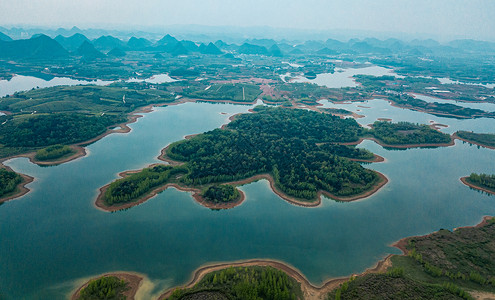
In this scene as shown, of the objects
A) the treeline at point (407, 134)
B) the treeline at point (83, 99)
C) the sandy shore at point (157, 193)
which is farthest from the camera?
the treeline at point (83, 99)

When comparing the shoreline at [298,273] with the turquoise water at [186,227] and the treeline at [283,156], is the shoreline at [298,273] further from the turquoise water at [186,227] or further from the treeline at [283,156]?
the treeline at [283,156]

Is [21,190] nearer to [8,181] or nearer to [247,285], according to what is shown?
[8,181]

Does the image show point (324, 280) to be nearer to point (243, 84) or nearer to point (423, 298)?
point (423, 298)

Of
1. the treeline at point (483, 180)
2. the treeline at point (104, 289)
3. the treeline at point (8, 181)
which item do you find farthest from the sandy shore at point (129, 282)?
the treeline at point (483, 180)

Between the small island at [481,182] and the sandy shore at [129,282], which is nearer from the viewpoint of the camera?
the sandy shore at [129,282]

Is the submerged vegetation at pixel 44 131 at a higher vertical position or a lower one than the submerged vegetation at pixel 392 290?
higher

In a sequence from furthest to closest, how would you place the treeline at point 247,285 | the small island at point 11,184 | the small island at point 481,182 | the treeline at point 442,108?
1. the treeline at point 442,108
2. the small island at point 481,182
3. the small island at point 11,184
4. the treeline at point 247,285

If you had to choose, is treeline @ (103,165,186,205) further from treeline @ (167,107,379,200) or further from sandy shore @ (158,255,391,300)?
sandy shore @ (158,255,391,300)

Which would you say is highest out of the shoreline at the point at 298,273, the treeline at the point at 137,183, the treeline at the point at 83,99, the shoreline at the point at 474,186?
the treeline at the point at 83,99
